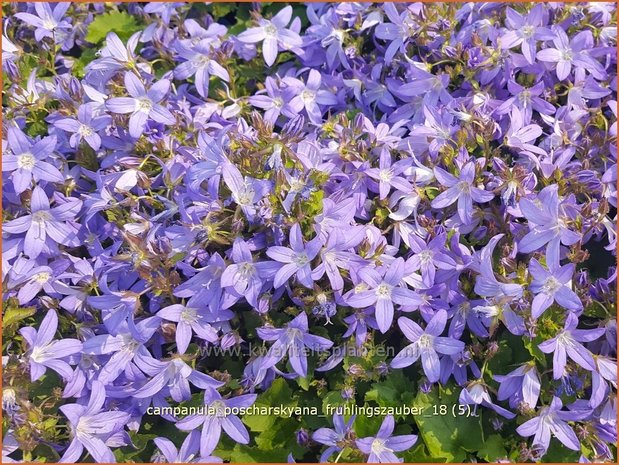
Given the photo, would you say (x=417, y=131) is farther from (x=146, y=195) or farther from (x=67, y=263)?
(x=67, y=263)

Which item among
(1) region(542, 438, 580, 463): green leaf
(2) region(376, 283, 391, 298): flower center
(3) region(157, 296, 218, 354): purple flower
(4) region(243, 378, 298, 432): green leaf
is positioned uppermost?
(2) region(376, 283, 391, 298): flower center

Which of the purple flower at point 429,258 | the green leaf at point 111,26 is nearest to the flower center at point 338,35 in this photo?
the green leaf at point 111,26

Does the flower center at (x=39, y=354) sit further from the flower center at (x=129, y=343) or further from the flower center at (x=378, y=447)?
the flower center at (x=378, y=447)

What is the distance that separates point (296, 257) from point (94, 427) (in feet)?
2.91

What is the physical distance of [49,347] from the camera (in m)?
2.43

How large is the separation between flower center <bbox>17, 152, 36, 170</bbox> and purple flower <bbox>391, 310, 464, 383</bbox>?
155 cm

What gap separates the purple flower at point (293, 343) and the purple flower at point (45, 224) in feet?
2.89

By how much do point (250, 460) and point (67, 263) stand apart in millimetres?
1019

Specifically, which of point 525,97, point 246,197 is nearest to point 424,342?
point 246,197

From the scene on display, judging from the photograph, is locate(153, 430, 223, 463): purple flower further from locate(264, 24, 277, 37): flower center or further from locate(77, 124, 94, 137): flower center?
locate(264, 24, 277, 37): flower center

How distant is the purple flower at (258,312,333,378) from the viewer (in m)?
2.35

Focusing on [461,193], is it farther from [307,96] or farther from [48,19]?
[48,19]

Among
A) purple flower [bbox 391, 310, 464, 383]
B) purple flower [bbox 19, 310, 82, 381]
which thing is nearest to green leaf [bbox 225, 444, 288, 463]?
purple flower [bbox 391, 310, 464, 383]

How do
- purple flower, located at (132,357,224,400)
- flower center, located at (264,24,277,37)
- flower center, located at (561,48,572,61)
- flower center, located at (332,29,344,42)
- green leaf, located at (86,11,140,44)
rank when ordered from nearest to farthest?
purple flower, located at (132,357,224,400), flower center, located at (561,48,572,61), flower center, located at (332,29,344,42), flower center, located at (264,24,277,37), green leaf, located at (86,11,140,44)
